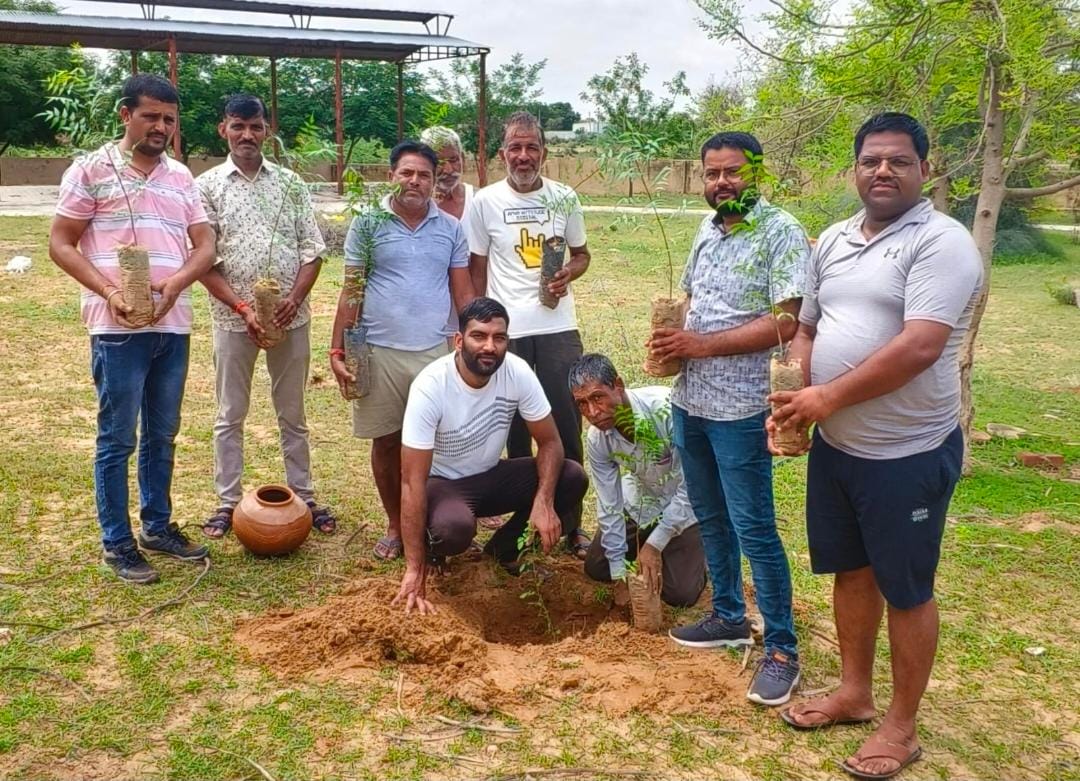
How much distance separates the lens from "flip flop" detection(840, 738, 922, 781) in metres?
3.05

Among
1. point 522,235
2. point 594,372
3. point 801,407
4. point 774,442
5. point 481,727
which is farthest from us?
point 522,235

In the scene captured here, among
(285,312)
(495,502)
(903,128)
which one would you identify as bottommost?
(495,502)

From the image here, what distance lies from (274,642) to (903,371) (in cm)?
262

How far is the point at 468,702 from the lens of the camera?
3.43 m

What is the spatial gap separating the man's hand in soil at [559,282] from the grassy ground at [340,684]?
158 cm

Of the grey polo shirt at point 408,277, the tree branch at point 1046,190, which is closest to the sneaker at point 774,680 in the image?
the grey polo shirt at point 408,277

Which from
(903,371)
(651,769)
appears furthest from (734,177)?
(651,769)

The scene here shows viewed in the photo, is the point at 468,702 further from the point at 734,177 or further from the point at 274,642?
the point at 734,177

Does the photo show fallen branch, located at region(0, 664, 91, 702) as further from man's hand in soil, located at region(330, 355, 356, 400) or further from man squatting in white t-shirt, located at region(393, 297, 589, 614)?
man's hand in soil, located at region(330, 355, 356, 400)

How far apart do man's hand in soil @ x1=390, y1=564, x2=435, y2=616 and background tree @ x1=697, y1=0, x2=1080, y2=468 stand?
133 inches

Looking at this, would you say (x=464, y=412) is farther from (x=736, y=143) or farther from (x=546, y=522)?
(x=736, y=143)

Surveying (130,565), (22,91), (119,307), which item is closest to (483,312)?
(119,307)

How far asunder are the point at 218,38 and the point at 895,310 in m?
18.0

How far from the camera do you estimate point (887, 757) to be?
10.1 feet
